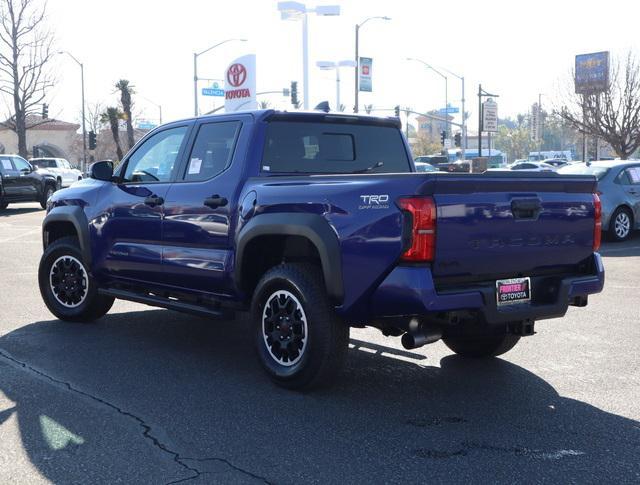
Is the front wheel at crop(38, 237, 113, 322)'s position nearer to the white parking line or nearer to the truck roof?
the truck roof

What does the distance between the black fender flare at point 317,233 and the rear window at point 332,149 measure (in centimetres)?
75

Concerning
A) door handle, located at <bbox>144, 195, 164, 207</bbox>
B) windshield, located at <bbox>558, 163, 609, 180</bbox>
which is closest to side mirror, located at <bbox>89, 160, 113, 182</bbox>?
door handle, located at <bbox>144, 195, 164, 207</bbox>

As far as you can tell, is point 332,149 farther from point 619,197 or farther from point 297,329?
point 619,197

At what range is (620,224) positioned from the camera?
49.7ft

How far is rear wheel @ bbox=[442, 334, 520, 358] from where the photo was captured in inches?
239

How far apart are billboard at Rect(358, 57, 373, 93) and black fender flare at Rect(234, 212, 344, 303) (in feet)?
170

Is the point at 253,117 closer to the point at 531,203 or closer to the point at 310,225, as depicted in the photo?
the point at 310,225

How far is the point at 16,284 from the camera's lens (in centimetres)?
1014

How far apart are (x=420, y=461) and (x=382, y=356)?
7.81 feet

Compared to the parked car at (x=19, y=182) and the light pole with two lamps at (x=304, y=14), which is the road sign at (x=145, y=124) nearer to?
the light pole with two lamps at (x=304, y=14)

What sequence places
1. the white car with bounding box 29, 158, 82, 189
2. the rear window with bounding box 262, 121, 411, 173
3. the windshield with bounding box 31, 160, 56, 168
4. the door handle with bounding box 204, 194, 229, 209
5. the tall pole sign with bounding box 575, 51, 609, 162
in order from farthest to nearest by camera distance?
the tall pole sign with bounding box 575, 51, 609, 162
the windshield with bounding box 31, 160, 56, 168
the white car with bounding box 29, 158, 82, 189
the rear window with bounding box 262, 121, 411, 173
the door handle with bounding box 204, 194, 229, 209

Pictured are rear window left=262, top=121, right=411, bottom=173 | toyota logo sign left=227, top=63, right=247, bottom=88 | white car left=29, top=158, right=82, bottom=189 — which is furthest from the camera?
white car left=29, top=158, right=82, bottom=189

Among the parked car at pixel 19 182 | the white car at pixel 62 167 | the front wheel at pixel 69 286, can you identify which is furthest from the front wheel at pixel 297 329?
the white car at pixel 62 167

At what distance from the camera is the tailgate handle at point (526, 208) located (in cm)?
487
